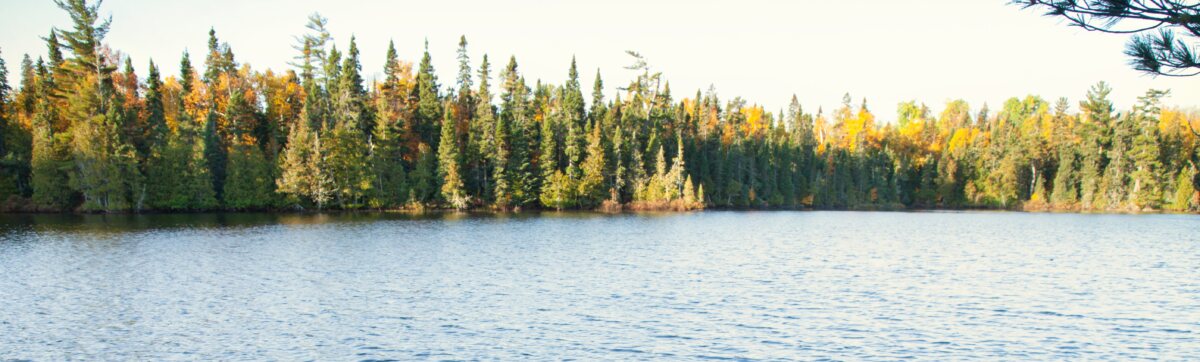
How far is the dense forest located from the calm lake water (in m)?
26.4

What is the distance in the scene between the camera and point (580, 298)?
26.1 m

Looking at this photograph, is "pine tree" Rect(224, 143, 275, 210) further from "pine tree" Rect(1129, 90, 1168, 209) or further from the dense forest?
"pine tree" Rect(1129, 90, 1168, 209)

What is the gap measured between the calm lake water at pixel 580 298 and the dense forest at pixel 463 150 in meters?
26.4

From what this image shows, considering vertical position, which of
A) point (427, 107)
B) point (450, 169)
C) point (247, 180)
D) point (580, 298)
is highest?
point (427, 107)

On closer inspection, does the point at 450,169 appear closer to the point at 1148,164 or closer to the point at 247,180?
the point at 247,180

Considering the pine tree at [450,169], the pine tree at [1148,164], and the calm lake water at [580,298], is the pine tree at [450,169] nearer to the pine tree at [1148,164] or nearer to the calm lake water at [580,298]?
the calm lake water at [580,298]

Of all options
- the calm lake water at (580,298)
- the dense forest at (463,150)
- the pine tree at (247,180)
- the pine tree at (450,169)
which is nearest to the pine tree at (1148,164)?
the dense forest at (463,150)

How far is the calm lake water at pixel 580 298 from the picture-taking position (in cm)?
1911

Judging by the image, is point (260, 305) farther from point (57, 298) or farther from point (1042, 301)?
point (1042, 301)

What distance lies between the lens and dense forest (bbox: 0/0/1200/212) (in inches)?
2825

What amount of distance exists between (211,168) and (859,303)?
2909 inches

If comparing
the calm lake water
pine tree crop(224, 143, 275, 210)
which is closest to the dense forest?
pine tree crop(224, 143, 275, 210)

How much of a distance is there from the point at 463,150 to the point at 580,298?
6846 cm

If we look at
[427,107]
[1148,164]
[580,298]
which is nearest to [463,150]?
[427,107]
